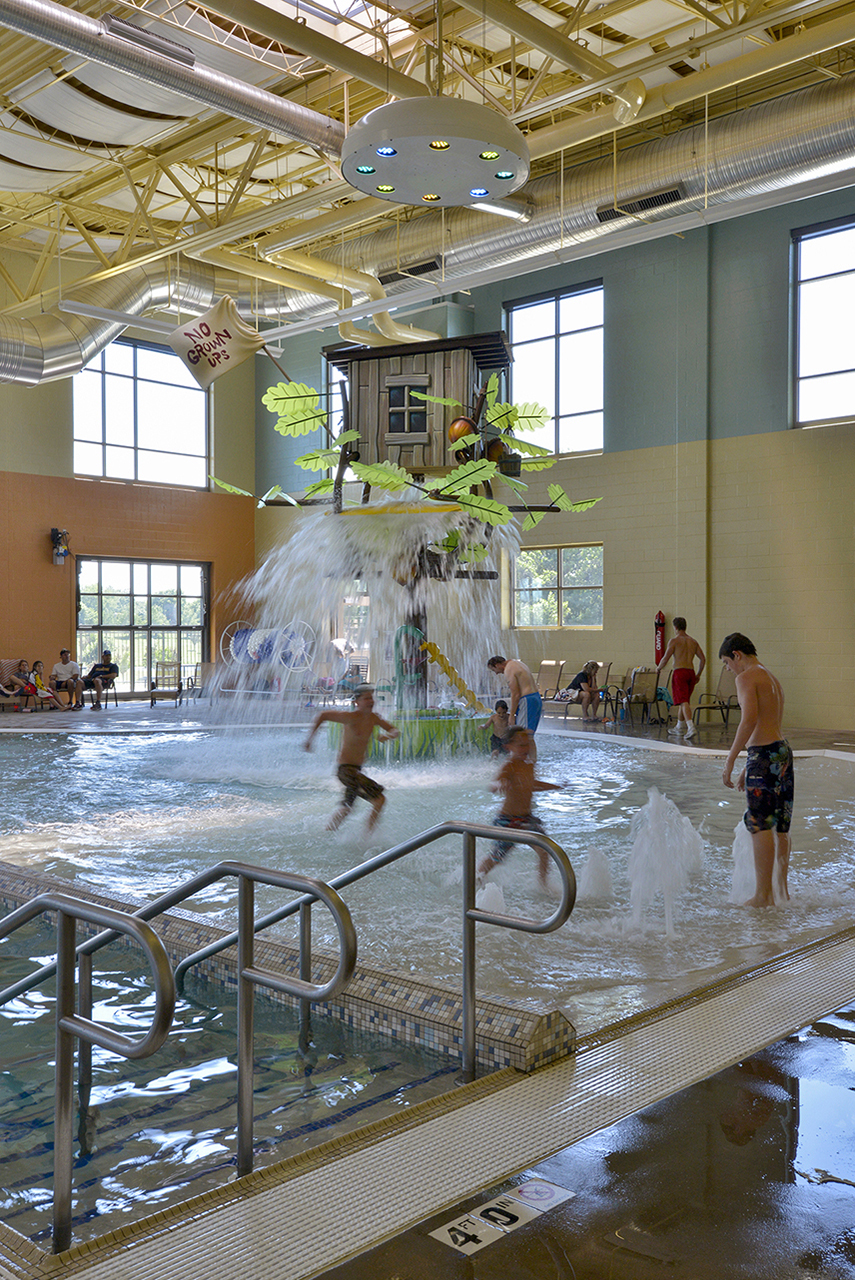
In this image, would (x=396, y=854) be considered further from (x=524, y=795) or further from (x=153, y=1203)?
(x=524, y=795)

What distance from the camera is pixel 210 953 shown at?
3.32m

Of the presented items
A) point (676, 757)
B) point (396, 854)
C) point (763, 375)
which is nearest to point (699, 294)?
point (763, 375)

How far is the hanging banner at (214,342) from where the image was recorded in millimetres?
11664

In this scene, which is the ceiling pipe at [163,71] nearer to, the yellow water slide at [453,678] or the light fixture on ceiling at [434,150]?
the light fixture on ceiling at [434,150]

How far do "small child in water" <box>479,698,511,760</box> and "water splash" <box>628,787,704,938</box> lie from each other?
62.7 inches

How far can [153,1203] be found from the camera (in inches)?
103

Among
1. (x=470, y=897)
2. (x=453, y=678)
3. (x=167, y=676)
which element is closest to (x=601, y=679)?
(x=453, y=678)

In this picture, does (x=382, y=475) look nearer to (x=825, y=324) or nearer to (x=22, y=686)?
(x=825, y=324)

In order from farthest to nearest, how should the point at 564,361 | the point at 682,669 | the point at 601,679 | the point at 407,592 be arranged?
the point at 564,361 → the point at 601,679 → the point at 682,669 → the point at 407,592

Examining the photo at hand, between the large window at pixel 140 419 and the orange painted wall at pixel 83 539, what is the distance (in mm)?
555

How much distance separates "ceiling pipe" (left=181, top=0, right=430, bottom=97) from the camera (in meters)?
8.00

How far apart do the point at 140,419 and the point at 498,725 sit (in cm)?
1404

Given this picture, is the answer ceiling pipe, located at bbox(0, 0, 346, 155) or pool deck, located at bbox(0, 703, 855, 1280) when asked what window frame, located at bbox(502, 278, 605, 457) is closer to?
ceiling pipe, located at bbox(0, 0, 346, 155)

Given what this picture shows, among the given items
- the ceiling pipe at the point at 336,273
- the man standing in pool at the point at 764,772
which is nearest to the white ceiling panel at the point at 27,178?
the ceiling pipe at the point at 336,273
